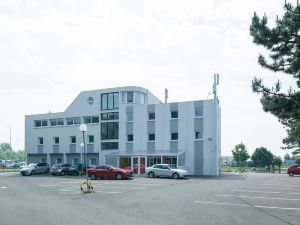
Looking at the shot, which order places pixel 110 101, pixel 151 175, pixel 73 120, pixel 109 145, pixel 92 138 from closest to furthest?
1. pixel 151 175
2. pixel 109 145
3. pixel 110 101
4. pixel 92 138
5. pixel 73 120

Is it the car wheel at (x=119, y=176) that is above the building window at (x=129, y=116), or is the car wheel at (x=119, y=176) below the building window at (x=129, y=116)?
below

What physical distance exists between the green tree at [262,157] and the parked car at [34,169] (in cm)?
4357

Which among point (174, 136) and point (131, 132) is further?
point (131, 132)

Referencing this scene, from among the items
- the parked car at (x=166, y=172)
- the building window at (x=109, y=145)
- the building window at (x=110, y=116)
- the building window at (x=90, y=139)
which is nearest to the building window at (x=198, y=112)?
the parked car at (x=166, y=172)

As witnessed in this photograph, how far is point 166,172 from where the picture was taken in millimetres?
33688

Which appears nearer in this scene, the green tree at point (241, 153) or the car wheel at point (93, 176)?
the car wheel at point (93, 176)

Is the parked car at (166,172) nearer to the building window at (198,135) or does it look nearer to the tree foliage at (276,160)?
the building window at (198,135)

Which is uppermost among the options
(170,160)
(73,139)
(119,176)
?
(73,139)

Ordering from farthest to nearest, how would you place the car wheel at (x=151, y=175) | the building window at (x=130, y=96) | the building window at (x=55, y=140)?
the building window at (x=55, y=140), the building window at (x=130, y=96), the car wheel at (x=151, y=175)

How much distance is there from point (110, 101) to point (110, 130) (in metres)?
3.99

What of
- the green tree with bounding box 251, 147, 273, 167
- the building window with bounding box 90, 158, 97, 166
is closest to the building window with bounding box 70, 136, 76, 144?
the building window with bounding box 90, 158, 97, 166

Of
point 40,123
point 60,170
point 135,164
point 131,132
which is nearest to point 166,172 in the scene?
point 135,164

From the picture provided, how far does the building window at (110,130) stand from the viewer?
47.2 meters

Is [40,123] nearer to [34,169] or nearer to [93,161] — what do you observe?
[93,161]
